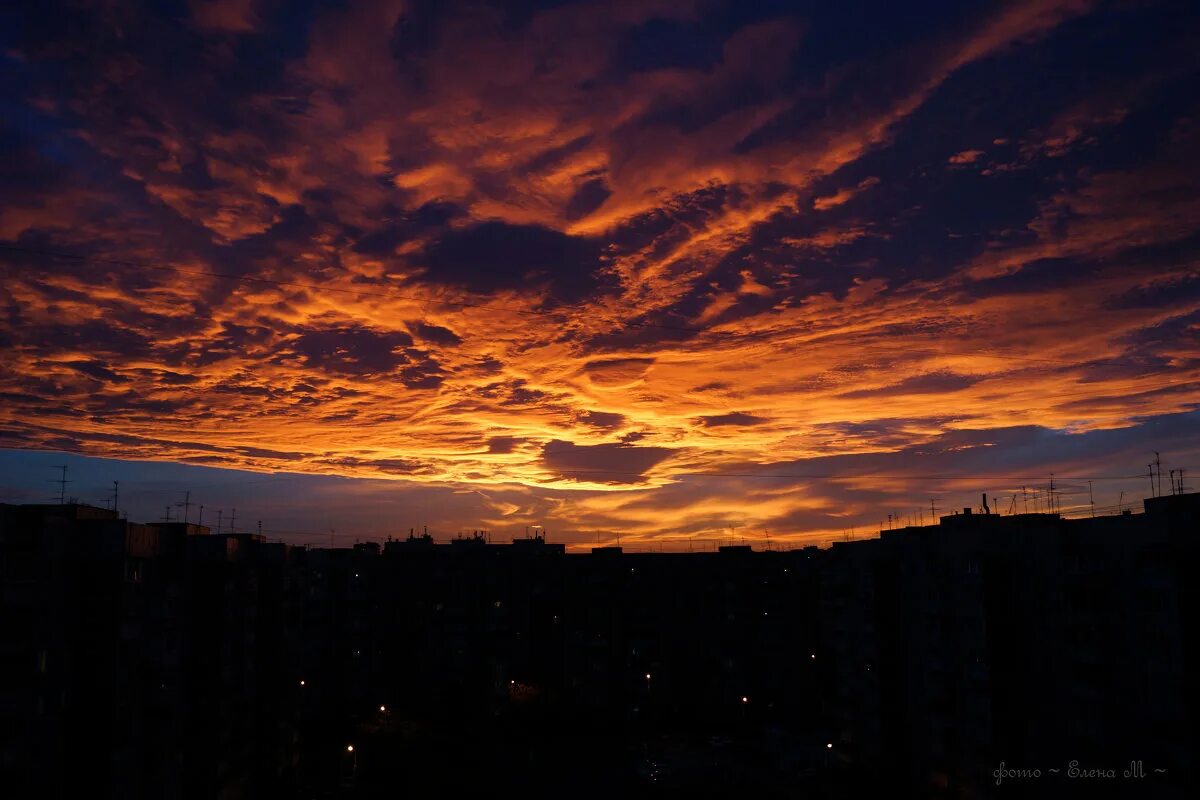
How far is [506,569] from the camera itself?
288 feet

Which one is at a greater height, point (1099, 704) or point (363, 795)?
point (1099, 704)

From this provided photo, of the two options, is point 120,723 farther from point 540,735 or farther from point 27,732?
point 540,735

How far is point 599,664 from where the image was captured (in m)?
85.1

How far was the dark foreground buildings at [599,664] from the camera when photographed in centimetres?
3597

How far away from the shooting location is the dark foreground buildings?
118 ft

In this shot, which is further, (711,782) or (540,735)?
(540,735)

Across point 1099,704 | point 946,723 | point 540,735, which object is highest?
point 1099,704

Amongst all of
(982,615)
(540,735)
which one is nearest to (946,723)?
(982,615)

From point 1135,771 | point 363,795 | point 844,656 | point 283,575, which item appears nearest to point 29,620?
point 283,575

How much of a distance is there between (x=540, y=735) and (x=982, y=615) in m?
46.8

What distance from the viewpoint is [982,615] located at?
47.4 metres

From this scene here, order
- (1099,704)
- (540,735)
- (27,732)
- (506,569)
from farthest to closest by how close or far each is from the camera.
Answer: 1. (506,569)
2. (540,735)
3. (1099,704)
4. (27,732)

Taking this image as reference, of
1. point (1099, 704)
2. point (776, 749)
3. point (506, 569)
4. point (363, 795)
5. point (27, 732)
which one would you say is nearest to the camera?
point (27, 732)

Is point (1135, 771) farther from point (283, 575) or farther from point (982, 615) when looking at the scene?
point (283, 575)
